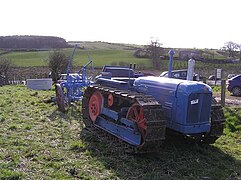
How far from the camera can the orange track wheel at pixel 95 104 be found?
324 inches

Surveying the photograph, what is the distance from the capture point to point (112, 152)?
652 centimetres

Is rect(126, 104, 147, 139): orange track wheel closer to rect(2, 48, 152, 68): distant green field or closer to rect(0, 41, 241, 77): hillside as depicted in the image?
rect(0, 41, 241, 77): hillside

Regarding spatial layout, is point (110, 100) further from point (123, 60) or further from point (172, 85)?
point (123, 60)

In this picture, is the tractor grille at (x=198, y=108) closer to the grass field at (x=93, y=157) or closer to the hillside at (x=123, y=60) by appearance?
the grass field at (x=93, y=157)

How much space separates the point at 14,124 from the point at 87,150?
304 cm

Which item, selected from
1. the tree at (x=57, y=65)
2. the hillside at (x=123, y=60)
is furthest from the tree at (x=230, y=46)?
the tree at (x=57, y=65)

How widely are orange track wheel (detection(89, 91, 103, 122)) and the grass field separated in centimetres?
48

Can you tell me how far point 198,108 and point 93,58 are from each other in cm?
4431

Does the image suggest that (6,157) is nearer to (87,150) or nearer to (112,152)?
(87,150)

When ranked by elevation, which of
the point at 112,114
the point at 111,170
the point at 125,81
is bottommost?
the point at 111,170

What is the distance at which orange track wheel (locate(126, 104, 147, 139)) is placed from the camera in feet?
20.1

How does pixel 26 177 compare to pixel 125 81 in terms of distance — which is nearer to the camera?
pixel 26 177

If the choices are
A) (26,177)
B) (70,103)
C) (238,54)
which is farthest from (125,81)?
(238,54)

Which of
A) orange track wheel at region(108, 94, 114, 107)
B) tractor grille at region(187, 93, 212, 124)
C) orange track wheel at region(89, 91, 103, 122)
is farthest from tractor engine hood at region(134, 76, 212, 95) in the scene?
orange track wheel at region(89, 91, 103, 122)
